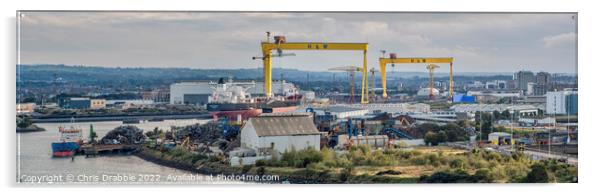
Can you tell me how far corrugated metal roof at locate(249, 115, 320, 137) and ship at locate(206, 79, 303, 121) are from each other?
2.93 feet

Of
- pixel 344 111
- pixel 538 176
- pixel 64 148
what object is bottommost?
pixel 538 176

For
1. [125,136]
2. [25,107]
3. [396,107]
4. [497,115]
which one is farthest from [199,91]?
[497,115]

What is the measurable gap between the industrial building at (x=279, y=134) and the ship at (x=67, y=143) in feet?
5.39

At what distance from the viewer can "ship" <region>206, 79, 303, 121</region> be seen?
9.65 metres

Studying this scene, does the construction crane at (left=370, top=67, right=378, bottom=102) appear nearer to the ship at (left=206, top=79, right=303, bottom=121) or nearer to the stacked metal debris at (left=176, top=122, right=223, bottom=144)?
the ship at (left=206, top=79, right=303, bottom=121)

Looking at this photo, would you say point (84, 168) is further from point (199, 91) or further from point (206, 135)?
point (199, 91)

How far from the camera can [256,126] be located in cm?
850

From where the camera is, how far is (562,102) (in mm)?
8516

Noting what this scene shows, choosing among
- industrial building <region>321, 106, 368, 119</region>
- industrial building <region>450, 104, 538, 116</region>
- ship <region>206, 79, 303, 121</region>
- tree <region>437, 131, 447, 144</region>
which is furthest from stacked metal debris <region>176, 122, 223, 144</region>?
industrial building <region>450, 104, 538, 116</region>

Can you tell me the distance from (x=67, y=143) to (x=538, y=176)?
449 cm

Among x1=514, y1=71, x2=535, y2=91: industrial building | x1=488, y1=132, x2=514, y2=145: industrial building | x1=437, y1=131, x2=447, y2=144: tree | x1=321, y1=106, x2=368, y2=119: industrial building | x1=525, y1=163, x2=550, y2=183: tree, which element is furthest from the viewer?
x1=321, y1=106, x2=368, y2=119: industrial building

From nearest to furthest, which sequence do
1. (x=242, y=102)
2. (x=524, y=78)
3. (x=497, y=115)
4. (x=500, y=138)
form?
(x=524, y=78)
(x=500, y=138)
(x=497, y=115)
(x=242, y=102)

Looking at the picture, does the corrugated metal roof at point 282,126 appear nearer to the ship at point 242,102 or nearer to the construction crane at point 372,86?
the ship at point 242,102
